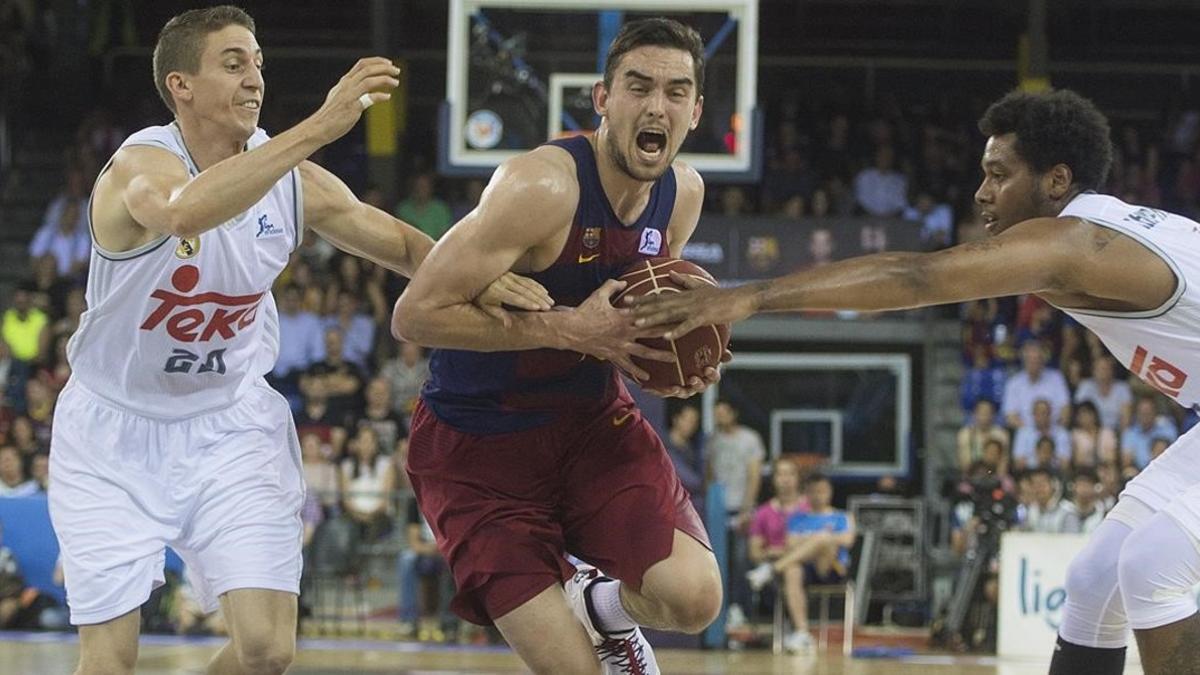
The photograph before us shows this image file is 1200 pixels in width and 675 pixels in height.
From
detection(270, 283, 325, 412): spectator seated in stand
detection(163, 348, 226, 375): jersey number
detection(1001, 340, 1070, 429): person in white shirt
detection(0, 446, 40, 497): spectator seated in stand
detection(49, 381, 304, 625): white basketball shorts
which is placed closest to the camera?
detection(49, 381, 304, 625): white basketball shorts

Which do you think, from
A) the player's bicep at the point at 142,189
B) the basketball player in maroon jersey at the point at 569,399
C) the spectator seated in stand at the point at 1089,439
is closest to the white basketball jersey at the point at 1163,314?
the basketball player in maroon jersey at the point at 569,399

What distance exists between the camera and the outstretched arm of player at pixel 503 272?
448 centimetres

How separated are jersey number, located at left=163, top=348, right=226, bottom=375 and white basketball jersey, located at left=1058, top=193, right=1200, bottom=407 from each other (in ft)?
8.29

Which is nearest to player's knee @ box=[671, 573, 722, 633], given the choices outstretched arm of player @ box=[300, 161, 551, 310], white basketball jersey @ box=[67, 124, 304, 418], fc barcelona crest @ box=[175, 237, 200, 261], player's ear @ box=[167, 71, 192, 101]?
outstretched arm of player @ box=[300, 161, 551, 310]

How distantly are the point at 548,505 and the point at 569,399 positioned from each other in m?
0.33

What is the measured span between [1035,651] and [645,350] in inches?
268

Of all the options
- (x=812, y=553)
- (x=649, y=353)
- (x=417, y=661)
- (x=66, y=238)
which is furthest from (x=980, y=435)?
(x=66, y=238)

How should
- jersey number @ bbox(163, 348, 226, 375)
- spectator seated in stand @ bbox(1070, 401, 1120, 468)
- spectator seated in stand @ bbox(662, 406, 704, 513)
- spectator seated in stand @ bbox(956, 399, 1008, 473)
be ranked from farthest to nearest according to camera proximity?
spectator seated in stand @ bbox(956, 399, 1008, 473) → spectator seated in stand @ bbox(1070, 401, 1120, 468) → spectator seated in stand @ bbox(662, 406, 704, 513) → jersey number @ bbox(163, 348, 226, 375)

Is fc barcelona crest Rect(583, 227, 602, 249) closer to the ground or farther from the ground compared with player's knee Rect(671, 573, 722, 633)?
farther from the ground

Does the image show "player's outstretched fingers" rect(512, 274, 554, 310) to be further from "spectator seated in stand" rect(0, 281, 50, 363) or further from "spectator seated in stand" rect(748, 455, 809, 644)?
"spectator seated in stand" rect(0, 281, 50, 363)

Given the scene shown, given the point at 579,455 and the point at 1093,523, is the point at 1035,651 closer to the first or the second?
the point at 1093,523

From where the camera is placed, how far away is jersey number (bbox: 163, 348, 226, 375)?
4875mm

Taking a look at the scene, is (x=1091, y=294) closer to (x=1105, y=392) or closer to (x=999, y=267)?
(x=999, y=267)

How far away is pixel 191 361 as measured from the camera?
489 centimetres
